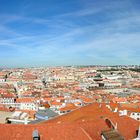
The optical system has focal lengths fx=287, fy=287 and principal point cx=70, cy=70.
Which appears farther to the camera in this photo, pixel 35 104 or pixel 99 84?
pixel 99 84

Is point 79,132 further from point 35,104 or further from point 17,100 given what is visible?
point 17,100

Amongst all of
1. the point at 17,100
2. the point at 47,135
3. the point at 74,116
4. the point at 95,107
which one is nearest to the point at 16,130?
the point at 47,135

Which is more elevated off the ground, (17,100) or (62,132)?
(62,132)

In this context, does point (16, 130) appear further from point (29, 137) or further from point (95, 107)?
point (95, 107)

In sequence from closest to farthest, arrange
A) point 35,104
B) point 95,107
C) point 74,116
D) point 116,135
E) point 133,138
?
point 116,135 → point 133,138 → point 74,116 → point 95,107 → point 35,104

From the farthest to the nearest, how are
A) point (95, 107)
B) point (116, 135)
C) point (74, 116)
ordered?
point (95, 107), point (74, 116), point (116, 135)

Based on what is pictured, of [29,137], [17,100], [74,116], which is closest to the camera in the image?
[29,137]

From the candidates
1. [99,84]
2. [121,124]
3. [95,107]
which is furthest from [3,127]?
[99,84]

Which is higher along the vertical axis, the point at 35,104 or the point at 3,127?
the point at 3,127

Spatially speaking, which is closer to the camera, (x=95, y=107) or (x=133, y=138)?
(x=133, y=138)
